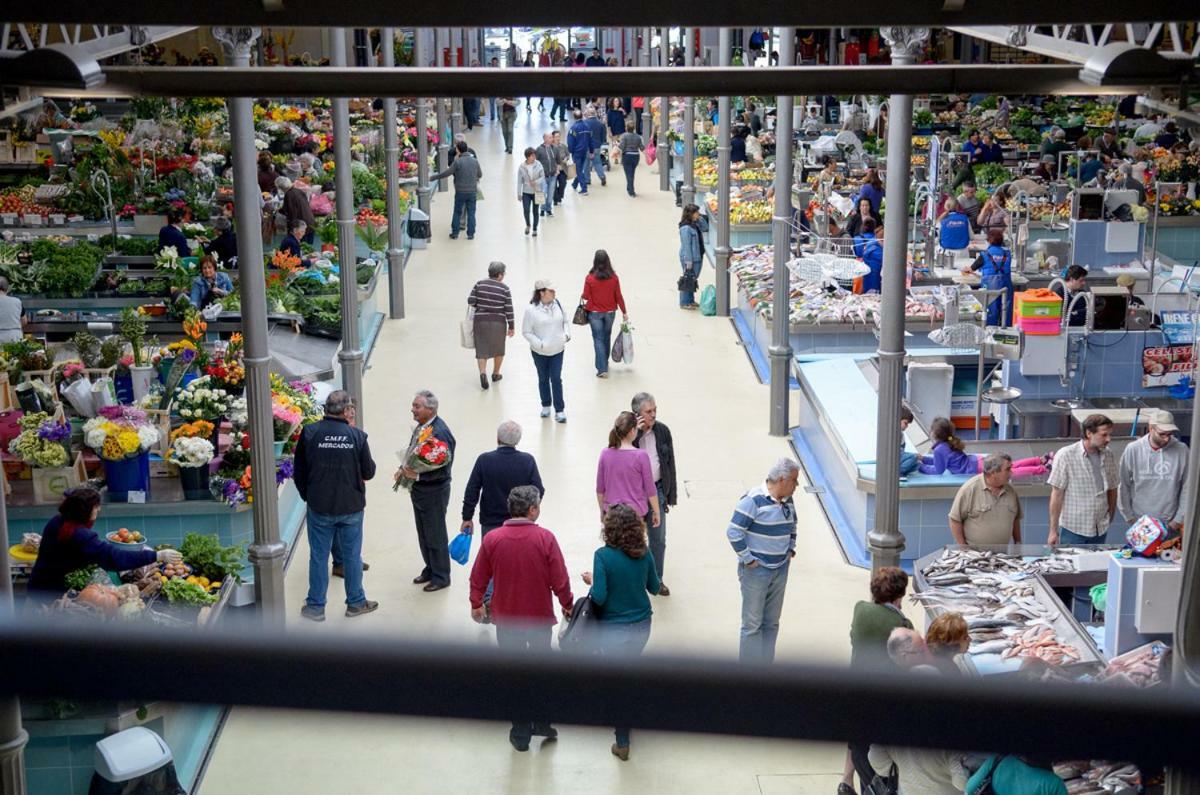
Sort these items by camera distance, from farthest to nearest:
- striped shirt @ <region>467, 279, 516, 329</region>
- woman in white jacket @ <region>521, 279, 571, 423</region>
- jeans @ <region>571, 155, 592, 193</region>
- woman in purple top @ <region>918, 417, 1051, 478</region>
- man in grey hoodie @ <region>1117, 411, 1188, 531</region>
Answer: jeans @ <region>571, 155, 592, 193</region> < striped shirt @ <region>467, 279, 516, 329</region> < woman in white jacket @ <region>521, 279, 571, 423</region> < woman in purple top @ <region>918, 417, 1051, 478</region> < man in grey hoodie @ <region>1117, 411, 1188, 531</region>

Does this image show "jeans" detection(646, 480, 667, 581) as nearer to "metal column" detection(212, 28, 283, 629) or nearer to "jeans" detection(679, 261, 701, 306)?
"metal column" detection(212, 28, 283, 629)

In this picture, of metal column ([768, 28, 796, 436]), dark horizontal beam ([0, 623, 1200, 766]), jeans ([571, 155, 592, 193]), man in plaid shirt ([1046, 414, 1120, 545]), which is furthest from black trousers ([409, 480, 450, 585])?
jeans ([571, 155, 592, 193])

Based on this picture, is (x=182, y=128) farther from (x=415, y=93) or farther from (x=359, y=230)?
(x=415, y=93)

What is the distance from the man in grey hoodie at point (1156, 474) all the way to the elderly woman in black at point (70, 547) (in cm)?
553

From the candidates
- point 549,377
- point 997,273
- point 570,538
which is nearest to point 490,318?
point 549,377

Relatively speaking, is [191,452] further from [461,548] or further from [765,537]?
[765,537]

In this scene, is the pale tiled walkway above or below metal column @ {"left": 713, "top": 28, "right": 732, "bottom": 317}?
below

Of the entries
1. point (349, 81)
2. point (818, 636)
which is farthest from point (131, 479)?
point (349, 81)

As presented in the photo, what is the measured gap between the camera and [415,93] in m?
4.75

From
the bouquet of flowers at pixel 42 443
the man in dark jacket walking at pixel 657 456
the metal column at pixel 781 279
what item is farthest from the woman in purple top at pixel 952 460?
the bouquet of flowers at pixel 42 443

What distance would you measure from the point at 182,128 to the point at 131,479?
12587 millimetres

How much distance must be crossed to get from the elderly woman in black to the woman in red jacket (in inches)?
276

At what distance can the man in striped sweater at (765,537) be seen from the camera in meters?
7.47

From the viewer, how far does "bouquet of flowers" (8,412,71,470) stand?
890 cm
